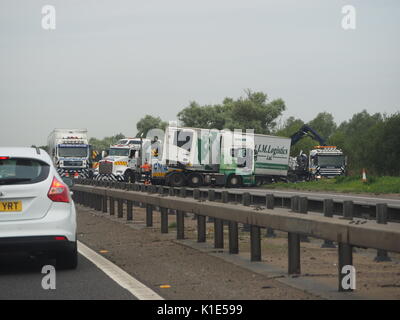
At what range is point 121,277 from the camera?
968 cm

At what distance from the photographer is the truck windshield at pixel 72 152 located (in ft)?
173

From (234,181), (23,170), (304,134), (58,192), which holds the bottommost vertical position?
(234,181)

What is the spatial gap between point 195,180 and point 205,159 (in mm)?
1431

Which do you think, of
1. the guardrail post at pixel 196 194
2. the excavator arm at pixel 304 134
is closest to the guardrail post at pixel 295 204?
the guardrail post at pixel 196 194

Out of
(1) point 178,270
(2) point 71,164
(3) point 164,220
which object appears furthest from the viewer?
(2) point 71,164

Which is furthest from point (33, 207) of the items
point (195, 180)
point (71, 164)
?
point (71, 164)

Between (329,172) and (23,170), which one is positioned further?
(329,172)

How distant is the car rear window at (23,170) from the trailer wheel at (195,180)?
3766cm

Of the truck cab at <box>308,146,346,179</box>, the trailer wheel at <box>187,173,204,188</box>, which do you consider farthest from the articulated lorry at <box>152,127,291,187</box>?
the truck cab at <box>308,146,346,179</box>

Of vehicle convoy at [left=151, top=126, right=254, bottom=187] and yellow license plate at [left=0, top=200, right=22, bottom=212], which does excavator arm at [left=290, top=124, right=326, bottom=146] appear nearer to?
vehicle convoy at [left=151, top=126, right=254, bottom=187]

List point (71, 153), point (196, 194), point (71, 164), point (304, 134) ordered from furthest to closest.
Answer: point (304, 134)
point (71, 153)
point (71, 164)
point (196, 194)

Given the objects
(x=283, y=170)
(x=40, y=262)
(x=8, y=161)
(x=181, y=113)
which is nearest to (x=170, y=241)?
(x=40, y=262)

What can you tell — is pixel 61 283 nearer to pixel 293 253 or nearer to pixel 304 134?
pixel 293 253

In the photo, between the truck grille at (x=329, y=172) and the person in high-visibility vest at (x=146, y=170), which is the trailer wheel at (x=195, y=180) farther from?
the truck grille at (x=329, y=172)
